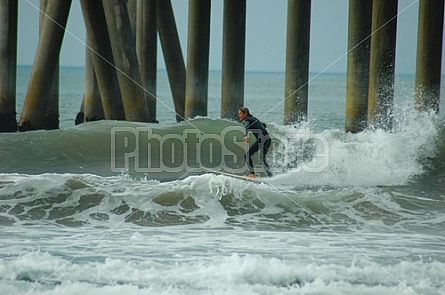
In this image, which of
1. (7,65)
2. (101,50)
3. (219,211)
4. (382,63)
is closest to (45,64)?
(101,50)

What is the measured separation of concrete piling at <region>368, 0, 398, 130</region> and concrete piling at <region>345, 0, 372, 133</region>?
0.25m

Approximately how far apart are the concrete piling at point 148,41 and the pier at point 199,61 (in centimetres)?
2

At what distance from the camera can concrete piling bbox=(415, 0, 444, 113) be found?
15.7 metres

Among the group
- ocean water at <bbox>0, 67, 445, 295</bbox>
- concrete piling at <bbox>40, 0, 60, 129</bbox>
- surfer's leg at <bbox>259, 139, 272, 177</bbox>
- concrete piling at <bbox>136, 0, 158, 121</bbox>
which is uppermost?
concrete piling at <bbox>136, 0, 158, 121</bbox>

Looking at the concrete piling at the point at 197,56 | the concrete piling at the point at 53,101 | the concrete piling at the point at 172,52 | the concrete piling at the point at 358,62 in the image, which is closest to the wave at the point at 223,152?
the concrete piling at the point at 197,56

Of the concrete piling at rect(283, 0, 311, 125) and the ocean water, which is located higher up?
the concrete piling at rect(283, 0, 311, 125)

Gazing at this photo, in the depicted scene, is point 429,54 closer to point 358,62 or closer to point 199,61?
point 358,62

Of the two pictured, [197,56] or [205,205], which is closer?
[205,205]

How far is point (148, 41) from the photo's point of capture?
1886cm

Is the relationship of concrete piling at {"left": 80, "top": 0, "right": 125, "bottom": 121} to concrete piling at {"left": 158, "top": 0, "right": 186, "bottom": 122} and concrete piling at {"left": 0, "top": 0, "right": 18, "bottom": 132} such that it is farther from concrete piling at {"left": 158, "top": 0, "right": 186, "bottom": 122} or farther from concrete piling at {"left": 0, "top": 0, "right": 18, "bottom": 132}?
concrete piling at {"left": 158, "top": 0, "right": 186, "bottom": 122}

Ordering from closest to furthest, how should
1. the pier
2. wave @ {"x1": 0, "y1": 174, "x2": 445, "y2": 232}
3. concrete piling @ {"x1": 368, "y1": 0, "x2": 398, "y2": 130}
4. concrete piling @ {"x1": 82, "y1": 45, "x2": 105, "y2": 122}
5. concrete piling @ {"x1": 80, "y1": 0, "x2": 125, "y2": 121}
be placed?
wave @ {"x1": 0, "y1": 174, "x2": 445, "y2": 232}, concrete piling @ {"x1": 368, "y1": 0, "x2": 398, "y2": 130}, the pier, concrete piling @ {"x1": 80, "y1": 0, "x2": 125, "y2": 121}, concrete piling @ {"x1": 82, "y1": 45, "x2": 105, "y2": 122}

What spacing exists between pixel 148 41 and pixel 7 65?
3051 mm

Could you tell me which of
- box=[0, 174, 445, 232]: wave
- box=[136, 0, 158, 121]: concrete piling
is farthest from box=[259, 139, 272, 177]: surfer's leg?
box=[136, 0, 158, 121]: concrete piling

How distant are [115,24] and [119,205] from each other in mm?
4764
